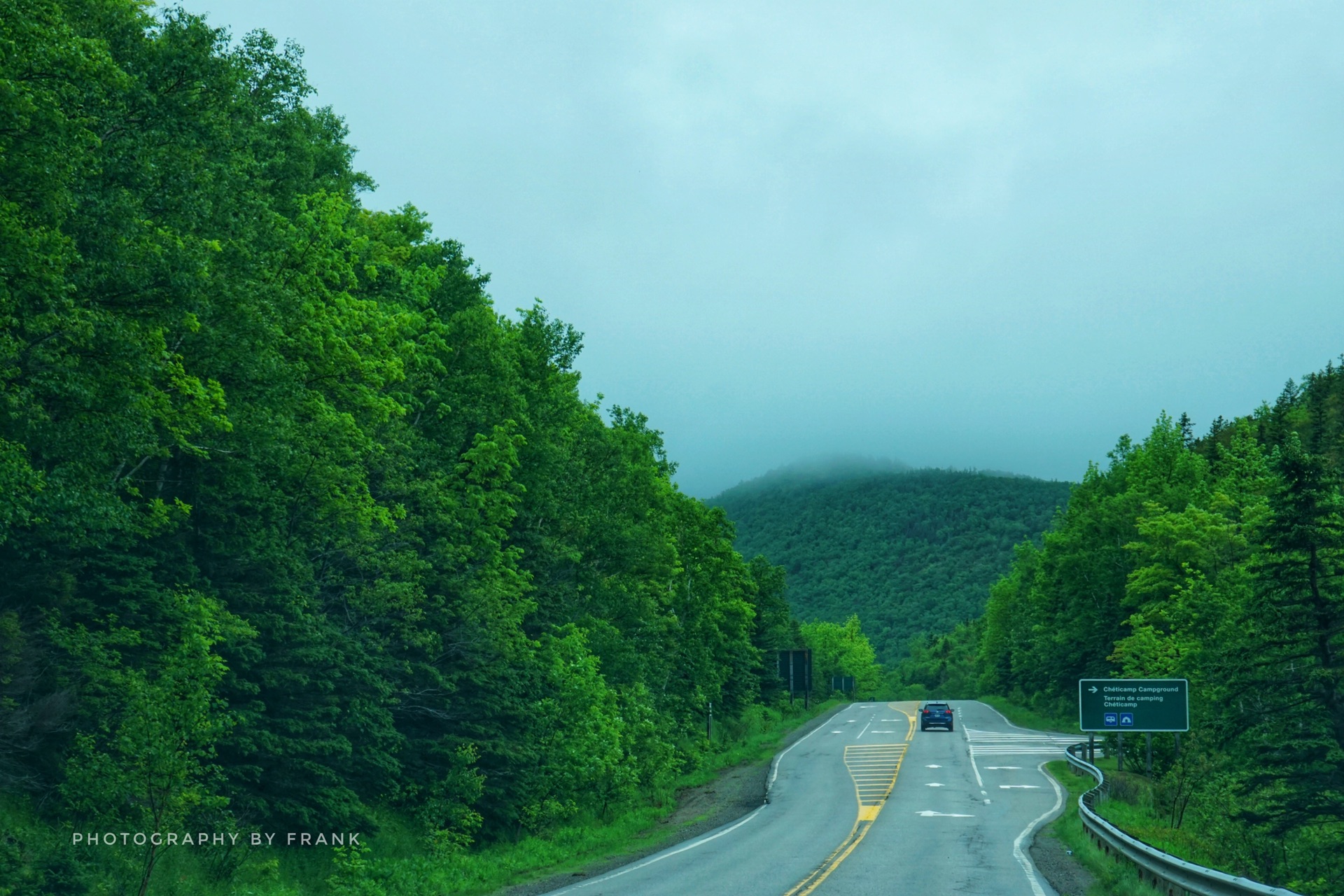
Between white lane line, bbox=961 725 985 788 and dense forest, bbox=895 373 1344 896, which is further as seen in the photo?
white lane line, bbox=961 725 985 788

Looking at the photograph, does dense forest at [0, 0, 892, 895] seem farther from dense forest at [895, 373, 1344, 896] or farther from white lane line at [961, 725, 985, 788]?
dense forest at [895, 373, 1344, 896]

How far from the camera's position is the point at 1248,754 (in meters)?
34.1

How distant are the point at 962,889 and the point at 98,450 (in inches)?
593

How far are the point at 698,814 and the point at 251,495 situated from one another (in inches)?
811

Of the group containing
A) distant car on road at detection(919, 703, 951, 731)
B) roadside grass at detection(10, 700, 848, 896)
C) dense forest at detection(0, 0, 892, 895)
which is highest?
dense forest at detection(0, 0, 892, 895)

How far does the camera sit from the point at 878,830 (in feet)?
93.1

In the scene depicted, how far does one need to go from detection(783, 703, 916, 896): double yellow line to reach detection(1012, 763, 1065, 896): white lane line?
354 centimetres

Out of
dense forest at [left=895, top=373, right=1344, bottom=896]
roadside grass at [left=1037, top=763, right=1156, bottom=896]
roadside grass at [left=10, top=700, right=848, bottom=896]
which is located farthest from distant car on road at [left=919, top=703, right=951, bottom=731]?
roadside grass at [left=10, top=700, right=848, bottom=896]

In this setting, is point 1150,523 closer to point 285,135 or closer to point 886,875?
point 886,875

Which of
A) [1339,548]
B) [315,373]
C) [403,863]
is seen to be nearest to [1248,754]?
[1339,548]

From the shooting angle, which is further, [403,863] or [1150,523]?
[1150,523]

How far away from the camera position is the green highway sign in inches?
1447

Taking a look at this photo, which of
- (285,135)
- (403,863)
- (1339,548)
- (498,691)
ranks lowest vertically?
(403,863)

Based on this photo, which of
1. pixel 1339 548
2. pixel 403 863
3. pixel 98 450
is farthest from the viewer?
pixel 1339 548
